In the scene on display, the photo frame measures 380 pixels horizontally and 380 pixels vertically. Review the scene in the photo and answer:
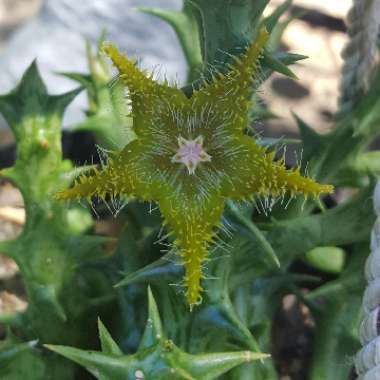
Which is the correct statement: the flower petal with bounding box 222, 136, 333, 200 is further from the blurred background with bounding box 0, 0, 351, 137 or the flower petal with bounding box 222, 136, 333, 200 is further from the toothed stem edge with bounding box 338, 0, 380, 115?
the blurred background with bounding box 0, 0, 351, 137

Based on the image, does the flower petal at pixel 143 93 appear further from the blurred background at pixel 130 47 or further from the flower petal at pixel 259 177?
the blurred background at pixel 130 47

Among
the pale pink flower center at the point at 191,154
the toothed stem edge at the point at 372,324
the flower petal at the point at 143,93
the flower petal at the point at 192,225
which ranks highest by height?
the flower petal at the point at 143,93

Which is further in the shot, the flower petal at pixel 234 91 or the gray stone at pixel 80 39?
the gray stone at pixel 80 39

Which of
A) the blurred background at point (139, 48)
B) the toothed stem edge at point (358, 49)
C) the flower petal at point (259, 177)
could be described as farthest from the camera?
the blurred background at point (139, 48)

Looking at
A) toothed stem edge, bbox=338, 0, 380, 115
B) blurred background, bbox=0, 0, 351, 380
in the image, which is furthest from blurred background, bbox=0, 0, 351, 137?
toothed stem edge, bbox=338, 0, 380, 115

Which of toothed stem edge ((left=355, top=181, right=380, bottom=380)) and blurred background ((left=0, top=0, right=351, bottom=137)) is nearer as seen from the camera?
toothed stem edge ((left=355, top=181, right=380, bottom=380))

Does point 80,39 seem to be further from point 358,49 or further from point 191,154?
point 191,154

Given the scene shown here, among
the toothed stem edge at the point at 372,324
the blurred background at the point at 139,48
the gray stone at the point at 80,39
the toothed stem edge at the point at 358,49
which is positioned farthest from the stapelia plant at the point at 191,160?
the gray stone at the point at 80,39

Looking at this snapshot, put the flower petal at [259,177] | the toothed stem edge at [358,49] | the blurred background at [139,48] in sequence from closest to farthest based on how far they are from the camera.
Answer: the flower petal at [259,177], the toothed stem edge at [358,49], the blurred background at [139,48]

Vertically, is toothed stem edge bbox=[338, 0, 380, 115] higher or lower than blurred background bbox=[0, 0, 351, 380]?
higher
